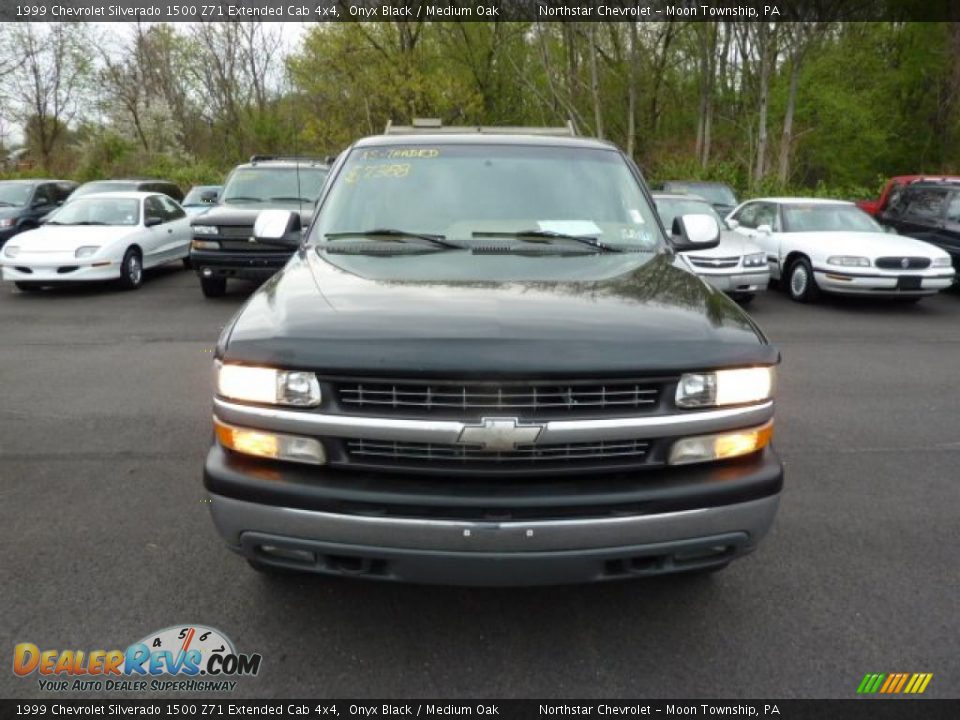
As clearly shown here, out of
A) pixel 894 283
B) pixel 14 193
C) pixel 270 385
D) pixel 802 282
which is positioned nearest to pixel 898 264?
pixel 894 283

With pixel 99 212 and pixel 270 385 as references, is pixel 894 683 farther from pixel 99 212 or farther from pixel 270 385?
pixel 99 212

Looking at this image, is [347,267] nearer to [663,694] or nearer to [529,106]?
[663,694]

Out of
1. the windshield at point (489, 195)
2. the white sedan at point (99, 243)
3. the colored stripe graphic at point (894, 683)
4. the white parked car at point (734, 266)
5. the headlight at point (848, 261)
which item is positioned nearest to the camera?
the colored stripe graphic at point (894, 683)

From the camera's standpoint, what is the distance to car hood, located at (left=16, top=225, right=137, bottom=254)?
435 inches

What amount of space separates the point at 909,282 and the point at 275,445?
33.5ft

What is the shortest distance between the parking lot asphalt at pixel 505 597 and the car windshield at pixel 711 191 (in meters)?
13.9

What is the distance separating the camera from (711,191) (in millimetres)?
18953

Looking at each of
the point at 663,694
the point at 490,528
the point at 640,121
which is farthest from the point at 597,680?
the point at 640,121

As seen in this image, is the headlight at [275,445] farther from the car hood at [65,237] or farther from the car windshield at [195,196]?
the car windshield at [195,196]

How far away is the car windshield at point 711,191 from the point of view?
18500 mm

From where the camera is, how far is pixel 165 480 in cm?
431

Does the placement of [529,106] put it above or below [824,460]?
above

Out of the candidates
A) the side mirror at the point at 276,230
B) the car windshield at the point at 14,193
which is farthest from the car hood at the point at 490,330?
the car windshield at the point at 14,193

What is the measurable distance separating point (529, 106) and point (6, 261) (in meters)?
27.6
